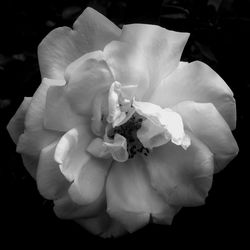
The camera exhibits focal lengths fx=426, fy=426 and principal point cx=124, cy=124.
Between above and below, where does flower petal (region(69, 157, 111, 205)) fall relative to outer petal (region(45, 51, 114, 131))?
below

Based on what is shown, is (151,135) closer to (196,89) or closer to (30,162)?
(196,89)

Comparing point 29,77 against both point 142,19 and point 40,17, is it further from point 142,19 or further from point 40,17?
point 142,19

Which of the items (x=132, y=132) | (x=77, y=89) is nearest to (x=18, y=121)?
(x=77, y=89)

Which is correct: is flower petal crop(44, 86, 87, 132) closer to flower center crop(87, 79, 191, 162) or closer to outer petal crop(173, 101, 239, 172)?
flower center crop(87, 79, 191, 162)

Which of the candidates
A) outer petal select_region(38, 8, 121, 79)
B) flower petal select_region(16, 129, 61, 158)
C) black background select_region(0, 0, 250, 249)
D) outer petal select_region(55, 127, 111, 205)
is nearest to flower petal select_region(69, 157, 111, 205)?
outer petal select_region(55, 127, 111, 205)

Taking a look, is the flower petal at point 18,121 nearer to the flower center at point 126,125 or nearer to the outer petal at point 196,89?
the flower center at point 126,125

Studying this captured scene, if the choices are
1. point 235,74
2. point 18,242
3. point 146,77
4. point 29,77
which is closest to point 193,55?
point 235,74

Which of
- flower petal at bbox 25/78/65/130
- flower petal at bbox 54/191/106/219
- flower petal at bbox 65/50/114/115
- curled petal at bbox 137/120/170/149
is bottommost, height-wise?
flower petal at bbox 54/191/106/219
